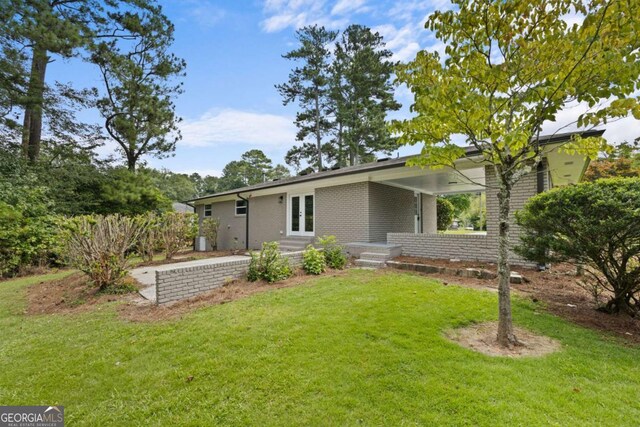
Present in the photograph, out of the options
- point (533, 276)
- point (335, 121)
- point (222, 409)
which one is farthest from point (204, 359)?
point (335, 121)

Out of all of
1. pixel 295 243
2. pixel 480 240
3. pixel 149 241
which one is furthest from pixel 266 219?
pixel 480 240

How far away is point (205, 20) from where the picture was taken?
8766mm

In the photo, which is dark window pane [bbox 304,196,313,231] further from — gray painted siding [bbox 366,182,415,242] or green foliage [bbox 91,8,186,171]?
green foliage [bbox 91,8,186,171]

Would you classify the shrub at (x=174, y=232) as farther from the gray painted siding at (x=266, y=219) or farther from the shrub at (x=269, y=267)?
the shrub at (x=269, y=267)

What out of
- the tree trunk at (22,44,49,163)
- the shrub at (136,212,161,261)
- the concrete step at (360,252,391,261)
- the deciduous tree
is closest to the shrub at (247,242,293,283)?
the concrete step at (360,252,391,261)

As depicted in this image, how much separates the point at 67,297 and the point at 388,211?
30.6 feet

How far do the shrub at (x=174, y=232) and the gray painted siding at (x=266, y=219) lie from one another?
2.96m

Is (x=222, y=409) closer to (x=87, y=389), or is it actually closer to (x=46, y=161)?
(x=87, y=389)

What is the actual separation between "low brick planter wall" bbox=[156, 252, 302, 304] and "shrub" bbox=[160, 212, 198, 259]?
240 inches

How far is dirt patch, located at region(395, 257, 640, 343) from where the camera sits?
3734mm

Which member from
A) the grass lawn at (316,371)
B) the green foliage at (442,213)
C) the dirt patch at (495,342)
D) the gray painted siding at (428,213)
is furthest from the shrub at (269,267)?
the green foliage at (442,213)

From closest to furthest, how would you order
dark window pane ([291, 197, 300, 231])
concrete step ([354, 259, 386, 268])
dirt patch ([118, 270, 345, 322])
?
dirt patch ([118, 270, 345, 322]), concrete step ([354, 259, 386, 268]), dark window pane ([291, 197, 300, 231])

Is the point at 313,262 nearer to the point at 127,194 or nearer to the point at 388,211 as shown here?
the point at 388,211

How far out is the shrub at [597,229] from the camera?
3.34m
